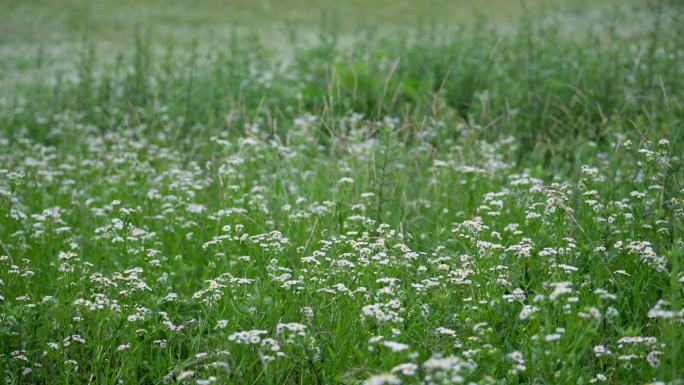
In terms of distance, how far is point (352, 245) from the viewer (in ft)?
13.0

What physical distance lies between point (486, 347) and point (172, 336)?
1702mm

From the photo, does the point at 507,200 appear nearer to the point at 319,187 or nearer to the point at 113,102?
the point at 319,187

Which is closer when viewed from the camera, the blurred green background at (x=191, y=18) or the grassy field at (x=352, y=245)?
the grassy field at (x=352, y=245)

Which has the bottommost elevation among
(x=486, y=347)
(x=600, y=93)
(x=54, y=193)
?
(x=54, y=193)

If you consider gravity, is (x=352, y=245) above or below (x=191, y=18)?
below

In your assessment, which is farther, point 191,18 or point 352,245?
point 191,18

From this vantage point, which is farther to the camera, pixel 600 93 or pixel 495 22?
pixel 495 22

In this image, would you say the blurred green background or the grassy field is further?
the blurred green background

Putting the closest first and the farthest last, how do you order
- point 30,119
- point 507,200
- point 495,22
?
point 507,200 → point 30,119 → point 495,22

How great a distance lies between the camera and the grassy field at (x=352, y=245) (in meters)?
3.27

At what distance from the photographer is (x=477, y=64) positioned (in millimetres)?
Answer: 9047

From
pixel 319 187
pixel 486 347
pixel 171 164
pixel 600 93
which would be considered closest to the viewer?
pixel 486 347

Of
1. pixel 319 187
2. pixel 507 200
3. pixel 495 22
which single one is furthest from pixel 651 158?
pixel 495 22

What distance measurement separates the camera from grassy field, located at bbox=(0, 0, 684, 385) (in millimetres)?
3268
